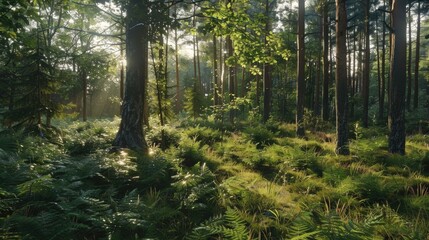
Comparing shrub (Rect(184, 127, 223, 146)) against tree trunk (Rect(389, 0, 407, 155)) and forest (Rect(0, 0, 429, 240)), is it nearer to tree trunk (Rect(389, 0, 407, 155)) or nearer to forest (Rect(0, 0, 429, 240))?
forest (Rect(0, 0, 429, 240))

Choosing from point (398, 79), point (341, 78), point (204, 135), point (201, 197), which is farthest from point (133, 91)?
point (398, 79)

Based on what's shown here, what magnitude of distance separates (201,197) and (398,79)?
7.47 meters

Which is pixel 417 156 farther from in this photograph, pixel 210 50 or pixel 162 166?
pixel 210 50

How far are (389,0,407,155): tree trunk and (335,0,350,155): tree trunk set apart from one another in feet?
4.33

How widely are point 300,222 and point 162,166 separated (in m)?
3.30

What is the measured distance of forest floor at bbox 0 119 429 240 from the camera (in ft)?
11.3

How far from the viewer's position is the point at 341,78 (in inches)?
380

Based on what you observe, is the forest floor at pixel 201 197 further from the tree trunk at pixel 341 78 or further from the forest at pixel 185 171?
the tree trunk at pixel 341 78

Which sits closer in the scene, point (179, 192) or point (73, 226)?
point (73, 226)

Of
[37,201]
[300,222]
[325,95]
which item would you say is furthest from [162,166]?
[325,95]

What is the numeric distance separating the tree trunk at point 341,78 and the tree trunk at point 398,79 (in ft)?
4.33

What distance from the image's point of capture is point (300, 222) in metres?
3.31

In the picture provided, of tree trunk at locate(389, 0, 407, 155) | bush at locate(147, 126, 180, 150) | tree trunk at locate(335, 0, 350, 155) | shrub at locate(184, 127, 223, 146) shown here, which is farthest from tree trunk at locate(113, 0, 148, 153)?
tree trunk at locate(389, 0, 407, 155)

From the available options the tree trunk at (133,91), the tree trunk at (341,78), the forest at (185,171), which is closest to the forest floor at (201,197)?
the forest at (185,171)
